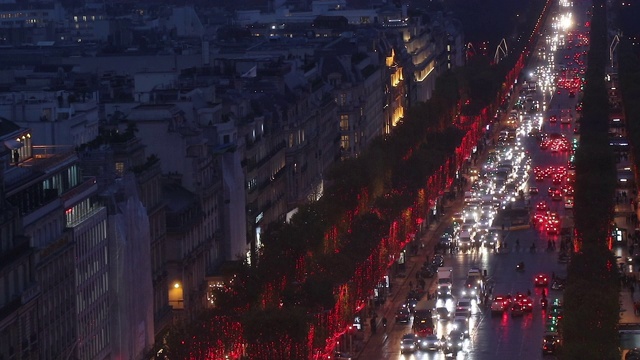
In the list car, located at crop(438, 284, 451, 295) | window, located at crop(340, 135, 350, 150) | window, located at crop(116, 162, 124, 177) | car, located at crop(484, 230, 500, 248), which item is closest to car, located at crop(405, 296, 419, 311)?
car, located at crop(438, 284, 451, 295)

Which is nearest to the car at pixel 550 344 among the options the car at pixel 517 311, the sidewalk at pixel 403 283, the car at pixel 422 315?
→ the car at pixel 422 315

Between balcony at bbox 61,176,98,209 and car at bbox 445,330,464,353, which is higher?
balcony at bbox 61,176,98,209

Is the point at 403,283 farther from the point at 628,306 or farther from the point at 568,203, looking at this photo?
the point at 568,203

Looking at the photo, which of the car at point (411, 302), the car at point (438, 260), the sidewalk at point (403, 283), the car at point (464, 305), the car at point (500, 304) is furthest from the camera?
the car at point (438, 260)

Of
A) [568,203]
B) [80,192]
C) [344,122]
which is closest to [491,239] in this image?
[568,203]

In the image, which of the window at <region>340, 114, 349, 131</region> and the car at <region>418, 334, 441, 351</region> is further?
the window at <region>340, 114, 349, 131</region>

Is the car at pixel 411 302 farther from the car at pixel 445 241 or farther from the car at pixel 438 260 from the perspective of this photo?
the car at pixel 445 241

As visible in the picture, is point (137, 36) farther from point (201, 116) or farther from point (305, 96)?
point (201, 116)

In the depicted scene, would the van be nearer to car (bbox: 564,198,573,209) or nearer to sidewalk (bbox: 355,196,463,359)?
sidewalk (bbox: 355,196,463,359)
